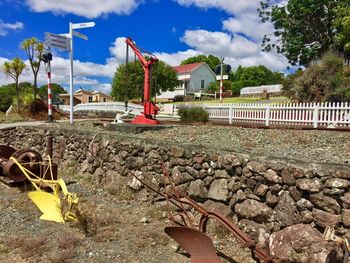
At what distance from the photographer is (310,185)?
12.4 ft

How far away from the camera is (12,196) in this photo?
6.40 meters

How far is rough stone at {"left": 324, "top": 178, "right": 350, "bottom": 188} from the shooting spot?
3.57 metres

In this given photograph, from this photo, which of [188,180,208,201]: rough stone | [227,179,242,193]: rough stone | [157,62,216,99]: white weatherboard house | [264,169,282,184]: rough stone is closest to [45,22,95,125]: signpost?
[188,180,208,201]: rough stone

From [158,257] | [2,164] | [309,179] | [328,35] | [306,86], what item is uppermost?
[328,35]

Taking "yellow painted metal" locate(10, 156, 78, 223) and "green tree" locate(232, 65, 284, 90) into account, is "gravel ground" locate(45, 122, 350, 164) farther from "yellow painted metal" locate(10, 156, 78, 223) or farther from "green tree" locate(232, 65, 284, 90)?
"green tree" locate(232, 65, 284, 90)

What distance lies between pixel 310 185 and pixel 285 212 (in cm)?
47

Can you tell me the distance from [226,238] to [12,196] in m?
4.25

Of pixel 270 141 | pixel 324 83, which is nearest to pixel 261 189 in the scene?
pixel 270 141

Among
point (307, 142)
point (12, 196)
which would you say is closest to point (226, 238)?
point (307, 142)

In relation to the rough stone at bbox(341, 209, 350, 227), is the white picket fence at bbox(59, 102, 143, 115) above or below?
above

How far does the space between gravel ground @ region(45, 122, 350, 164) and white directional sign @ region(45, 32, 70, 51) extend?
597 cm

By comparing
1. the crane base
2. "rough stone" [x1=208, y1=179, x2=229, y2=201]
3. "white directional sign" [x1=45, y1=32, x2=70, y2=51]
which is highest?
"white directional sign" [x1=45, y1=32, x2=70, y2=51]

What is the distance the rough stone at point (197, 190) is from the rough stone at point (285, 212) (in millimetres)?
1226

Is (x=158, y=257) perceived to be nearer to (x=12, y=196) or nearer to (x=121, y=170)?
(x=121, y=170)
